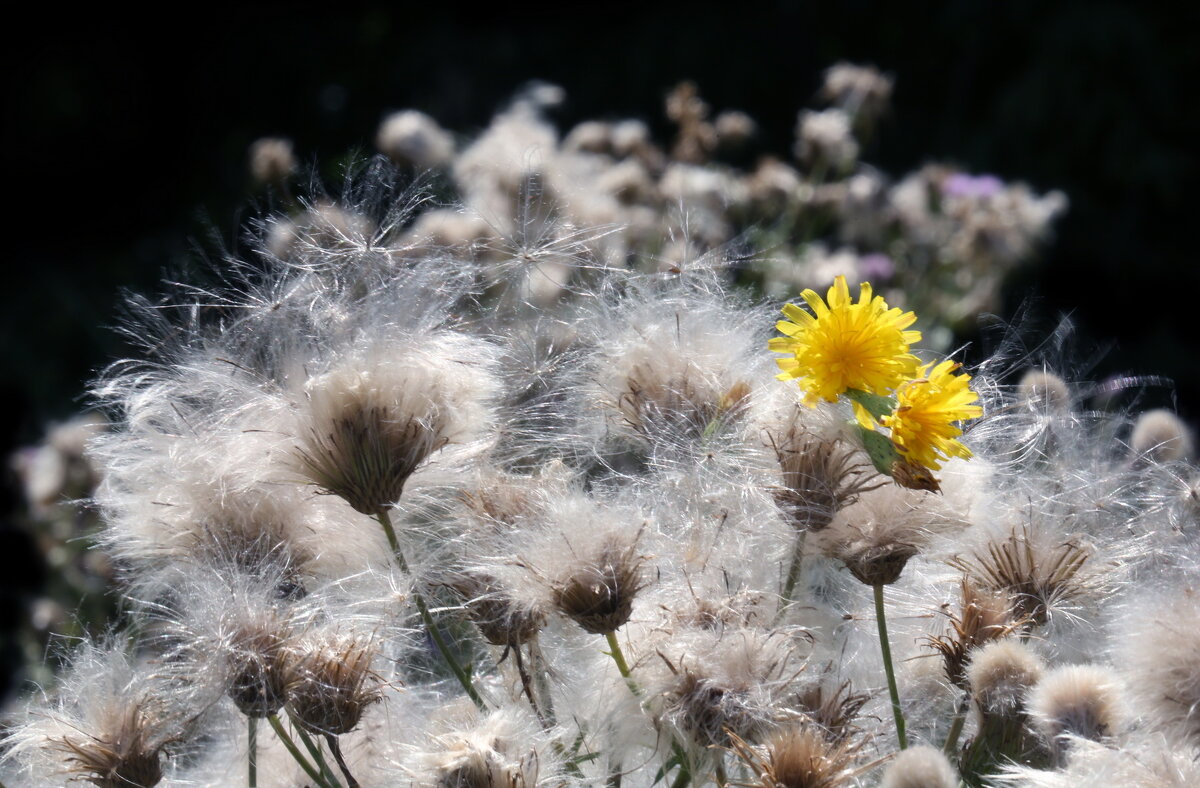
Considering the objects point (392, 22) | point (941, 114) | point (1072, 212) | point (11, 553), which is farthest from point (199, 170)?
point (1072, 212)

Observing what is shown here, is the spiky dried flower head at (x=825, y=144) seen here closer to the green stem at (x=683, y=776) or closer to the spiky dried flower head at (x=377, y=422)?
the spiky dried flower head at (x=377, y=422)

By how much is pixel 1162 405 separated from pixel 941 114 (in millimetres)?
5669

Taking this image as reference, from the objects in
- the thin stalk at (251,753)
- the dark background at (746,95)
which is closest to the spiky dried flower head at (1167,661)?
the thin stalk at (251,753)

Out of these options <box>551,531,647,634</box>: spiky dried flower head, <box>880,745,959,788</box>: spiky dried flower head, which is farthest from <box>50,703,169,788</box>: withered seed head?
<box>880,745,959,788</box>: spiky dried flower head

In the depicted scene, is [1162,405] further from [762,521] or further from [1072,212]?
[1072,212]

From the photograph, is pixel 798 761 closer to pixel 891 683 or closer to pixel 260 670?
pixel 891 683

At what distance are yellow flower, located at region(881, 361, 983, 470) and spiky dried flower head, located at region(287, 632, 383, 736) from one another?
50 cm

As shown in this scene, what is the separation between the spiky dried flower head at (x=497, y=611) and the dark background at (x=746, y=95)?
5.09m

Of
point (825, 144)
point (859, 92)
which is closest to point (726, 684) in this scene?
point (825, 144)

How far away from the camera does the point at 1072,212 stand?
6531 mm

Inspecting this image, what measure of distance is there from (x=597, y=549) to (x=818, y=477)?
0.68 feet

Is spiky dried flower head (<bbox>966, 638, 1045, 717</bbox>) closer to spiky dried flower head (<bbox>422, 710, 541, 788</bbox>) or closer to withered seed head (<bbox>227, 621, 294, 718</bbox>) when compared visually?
spiky dried flower head (<bbox>422, 710, 541, 788</bbox>)

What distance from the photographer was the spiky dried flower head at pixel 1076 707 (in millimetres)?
955

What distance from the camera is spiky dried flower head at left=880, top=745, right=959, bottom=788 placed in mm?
825
